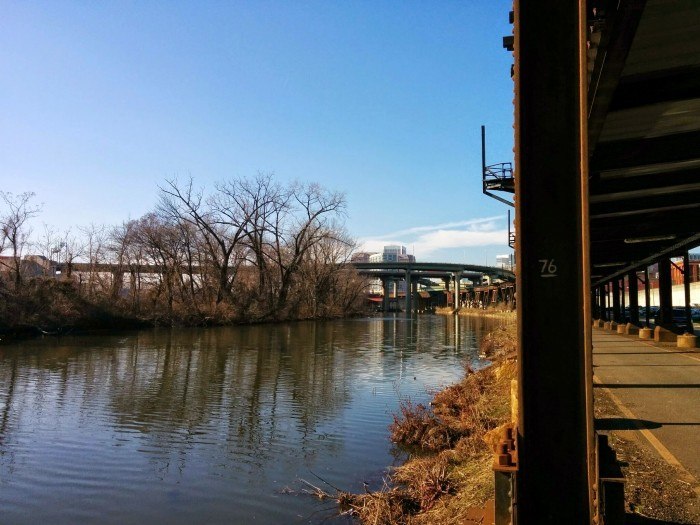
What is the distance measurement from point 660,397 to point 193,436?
30.5 feet

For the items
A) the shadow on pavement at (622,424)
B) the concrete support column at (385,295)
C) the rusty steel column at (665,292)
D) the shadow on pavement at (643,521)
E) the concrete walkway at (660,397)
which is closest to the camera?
the shadow on pavement at (643,521)

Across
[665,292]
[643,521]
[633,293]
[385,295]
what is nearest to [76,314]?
[633,293]

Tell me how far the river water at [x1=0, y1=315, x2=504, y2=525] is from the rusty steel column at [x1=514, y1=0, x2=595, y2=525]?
4154 millimetres

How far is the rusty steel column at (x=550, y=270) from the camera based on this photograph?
3.65m

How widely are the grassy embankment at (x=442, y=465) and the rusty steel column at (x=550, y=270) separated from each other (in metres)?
1.27

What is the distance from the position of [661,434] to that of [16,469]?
10.0 m

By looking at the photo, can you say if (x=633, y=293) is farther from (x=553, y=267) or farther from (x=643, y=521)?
(x=553, y=267)

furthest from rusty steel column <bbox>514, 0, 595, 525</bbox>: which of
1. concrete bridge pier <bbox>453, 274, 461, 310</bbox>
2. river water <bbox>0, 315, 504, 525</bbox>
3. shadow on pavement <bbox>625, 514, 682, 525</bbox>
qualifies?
concrete bridge pier <bbox>453, 274, 461, 310</bbox>

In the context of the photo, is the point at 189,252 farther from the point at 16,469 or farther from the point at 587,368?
the point at 587,368

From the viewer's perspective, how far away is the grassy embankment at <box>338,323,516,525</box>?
20.8ft

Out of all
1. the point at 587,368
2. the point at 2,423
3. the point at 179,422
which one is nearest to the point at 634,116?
the point at 587,368

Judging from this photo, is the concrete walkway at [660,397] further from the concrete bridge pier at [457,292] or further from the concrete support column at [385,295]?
the concrete support column at [385,295]

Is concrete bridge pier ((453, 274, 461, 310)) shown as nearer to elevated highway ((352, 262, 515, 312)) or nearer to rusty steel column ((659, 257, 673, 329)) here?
elevated highway ((352, 262, 515, 312))

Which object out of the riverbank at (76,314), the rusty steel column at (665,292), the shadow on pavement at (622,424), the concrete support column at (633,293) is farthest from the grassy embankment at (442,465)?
the riverbank at (76,314)
